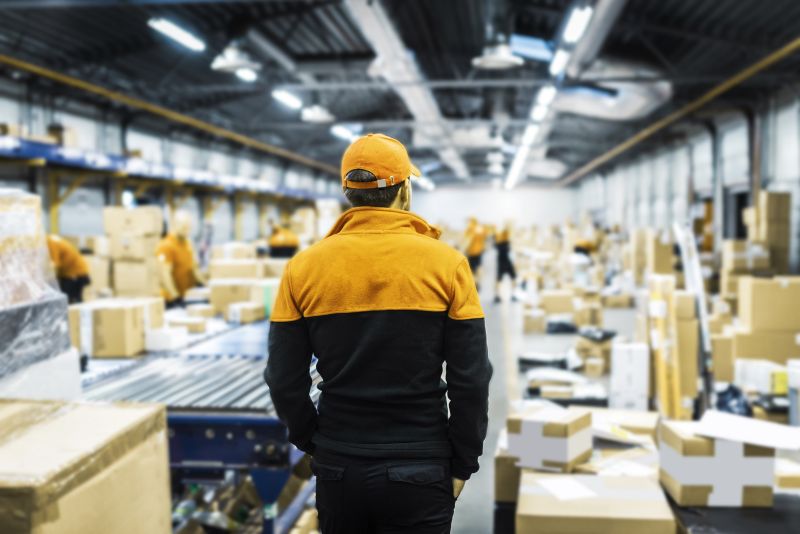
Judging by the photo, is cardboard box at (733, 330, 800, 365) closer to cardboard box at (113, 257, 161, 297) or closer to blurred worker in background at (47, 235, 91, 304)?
cardboard box at (113, 257, 161, 297)

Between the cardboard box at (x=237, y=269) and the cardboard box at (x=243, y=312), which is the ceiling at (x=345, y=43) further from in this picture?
the cardboard box at (x=243, y=312)

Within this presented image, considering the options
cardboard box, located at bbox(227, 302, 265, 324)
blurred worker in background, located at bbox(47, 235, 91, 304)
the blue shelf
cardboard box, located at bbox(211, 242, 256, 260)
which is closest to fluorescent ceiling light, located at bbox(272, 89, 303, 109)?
the blue shelf

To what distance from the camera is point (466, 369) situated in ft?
5.53

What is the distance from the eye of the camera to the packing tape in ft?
8.96

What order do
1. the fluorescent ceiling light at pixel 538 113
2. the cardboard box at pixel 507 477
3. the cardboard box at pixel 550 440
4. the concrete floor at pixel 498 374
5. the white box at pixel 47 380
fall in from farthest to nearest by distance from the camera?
1. the fluorescent ceiling light at pixel 538 113
2. the concrete floor at pixel 498 374
3. the cardboard box at pixel 507 477
4. the cardboard box at pixel 550 440
5. the white box at pixel 47 380

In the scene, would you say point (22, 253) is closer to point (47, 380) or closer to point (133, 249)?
point (47, 380)

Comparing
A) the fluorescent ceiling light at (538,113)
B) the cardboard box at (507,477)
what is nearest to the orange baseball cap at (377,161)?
the cardboard box at (507,477)

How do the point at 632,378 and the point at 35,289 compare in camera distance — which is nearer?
the point at 35,289

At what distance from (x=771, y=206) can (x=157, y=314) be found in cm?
829

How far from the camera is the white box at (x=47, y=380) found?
2.17 metres

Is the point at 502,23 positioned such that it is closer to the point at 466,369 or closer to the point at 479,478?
the point at 479,478

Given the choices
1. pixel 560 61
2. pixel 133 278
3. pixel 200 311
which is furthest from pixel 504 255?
pixel 200 311

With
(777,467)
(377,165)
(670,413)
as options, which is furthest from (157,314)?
(670,413)

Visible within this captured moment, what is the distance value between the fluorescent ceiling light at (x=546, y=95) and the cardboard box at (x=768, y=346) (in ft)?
16.8
